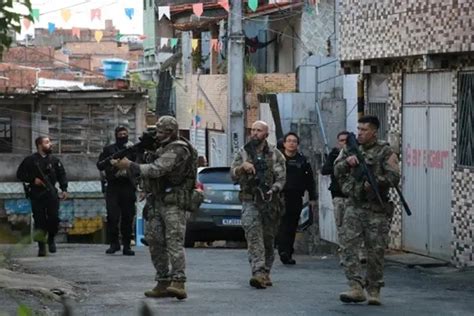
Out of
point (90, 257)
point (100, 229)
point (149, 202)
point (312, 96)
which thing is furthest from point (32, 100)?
point (149, 202)

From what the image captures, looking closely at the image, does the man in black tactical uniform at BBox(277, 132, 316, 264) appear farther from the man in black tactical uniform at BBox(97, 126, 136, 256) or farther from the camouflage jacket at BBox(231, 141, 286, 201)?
the camouflage jacket at BBox(231, 141, 286, 201)

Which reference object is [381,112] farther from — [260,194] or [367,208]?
[367,208]

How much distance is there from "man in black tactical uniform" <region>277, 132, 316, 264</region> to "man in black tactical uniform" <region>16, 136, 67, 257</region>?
3119 millimetres

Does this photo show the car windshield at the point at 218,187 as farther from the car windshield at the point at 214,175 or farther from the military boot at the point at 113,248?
the military boot at the point at 113,248

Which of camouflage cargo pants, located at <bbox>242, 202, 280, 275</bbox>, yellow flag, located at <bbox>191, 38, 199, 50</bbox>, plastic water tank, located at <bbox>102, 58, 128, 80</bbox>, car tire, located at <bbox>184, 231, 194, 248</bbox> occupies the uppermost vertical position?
yellow flag, located at <bbox>191, 38, 199, 50</bbox>

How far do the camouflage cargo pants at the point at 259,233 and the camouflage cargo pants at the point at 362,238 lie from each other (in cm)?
157

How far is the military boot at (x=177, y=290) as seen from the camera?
1158 cm

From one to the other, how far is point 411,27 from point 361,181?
592 cm

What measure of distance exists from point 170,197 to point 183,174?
26 centimetres

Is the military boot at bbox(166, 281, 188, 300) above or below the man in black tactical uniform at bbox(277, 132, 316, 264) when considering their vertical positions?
below

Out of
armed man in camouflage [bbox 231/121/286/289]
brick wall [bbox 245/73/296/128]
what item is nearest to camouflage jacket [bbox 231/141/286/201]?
armed man in camouflage [bbox 231/121/286/289]

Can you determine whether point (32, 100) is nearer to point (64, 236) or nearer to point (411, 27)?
point (64, 236)

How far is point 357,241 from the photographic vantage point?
11.5 meters

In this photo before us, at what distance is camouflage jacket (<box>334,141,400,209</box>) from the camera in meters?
11.4
